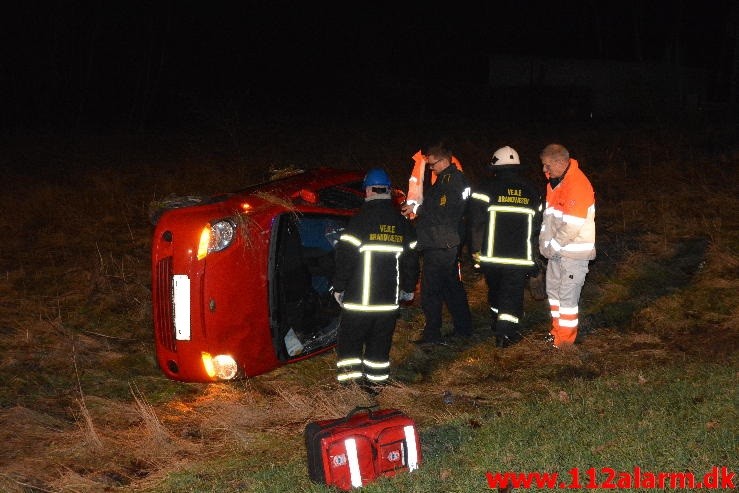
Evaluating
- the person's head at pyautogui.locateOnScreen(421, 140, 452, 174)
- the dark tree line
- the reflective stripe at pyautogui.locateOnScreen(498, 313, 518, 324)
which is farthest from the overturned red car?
the dark tree line

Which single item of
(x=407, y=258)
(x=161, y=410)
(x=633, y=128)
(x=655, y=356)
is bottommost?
(x=161, y=410)

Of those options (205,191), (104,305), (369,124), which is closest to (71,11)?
(369,124)

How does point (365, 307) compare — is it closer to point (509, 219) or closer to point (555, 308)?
point (509, 219)

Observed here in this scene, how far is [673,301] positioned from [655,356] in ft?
5.03

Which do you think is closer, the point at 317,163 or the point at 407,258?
the point at 407,258

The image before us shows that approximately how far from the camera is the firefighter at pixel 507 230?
6.92 metres

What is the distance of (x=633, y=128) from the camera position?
21.4m

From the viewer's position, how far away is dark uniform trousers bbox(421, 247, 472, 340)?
23.3 ft

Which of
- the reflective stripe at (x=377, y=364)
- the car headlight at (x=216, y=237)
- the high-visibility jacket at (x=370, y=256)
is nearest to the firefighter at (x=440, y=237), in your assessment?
the high-visibility jacket at (x=370, y=256)

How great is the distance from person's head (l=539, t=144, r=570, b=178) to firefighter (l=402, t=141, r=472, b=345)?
0.79m

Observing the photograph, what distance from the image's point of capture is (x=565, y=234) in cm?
657

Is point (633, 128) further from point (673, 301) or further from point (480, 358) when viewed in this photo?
point (480, 358)

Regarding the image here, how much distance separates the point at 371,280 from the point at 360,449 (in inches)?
70.3

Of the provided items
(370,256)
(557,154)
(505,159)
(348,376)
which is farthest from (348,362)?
(557,154)
